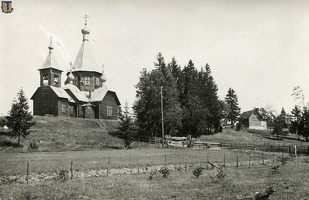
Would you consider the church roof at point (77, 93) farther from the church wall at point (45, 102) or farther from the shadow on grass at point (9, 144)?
the shadow on grass at point (9, 144)

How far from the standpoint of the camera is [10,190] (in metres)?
15.0

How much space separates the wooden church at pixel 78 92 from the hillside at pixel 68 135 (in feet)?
16.9

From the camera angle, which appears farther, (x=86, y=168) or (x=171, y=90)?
(x=171, y=90)

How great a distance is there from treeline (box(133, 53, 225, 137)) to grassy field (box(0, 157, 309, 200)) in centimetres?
3035

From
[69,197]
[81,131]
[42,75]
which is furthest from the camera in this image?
[42,75]

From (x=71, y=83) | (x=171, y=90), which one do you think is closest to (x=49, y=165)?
(x=171, y=90)

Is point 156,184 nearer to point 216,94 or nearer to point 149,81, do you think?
point 149,81

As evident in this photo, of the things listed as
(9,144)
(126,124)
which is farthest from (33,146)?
(126,124)

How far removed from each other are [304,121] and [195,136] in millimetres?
22344

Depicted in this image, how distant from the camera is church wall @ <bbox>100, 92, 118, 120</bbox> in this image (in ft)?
204

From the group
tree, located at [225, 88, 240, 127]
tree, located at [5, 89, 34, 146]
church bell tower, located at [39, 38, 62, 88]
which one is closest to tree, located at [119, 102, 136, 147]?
tree, located at [5, 89, 34, 146]

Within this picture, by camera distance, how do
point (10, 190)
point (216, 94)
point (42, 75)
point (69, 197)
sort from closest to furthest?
point (69, 197)
point (10, 190)
point (42, 75)
point (216, 94)

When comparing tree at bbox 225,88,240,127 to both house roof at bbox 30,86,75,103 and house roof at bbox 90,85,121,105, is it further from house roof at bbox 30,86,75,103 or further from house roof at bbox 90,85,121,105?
house roof at bbox 30,86,75,103

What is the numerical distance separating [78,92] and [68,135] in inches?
823
